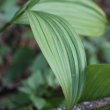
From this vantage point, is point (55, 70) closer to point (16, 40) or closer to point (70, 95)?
point (70, 95)

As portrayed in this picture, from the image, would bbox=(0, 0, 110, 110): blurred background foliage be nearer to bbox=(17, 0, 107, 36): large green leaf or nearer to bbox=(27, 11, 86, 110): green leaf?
bbox=(17, 0, 107, 36): large green leaf

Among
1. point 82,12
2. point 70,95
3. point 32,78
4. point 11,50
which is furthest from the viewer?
point 11,50

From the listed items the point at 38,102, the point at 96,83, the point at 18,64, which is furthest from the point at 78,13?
the point at 18,64

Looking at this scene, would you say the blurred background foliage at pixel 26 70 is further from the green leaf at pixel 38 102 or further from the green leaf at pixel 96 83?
the green leaf at pixel 96 83

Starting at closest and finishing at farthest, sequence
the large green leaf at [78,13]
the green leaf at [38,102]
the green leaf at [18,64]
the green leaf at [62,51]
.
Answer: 1. the green leaf at [62,51]
2. the large green leaf at [78,13]
3. the green leaf at [38,102]
4. the green leaf at [18,64]

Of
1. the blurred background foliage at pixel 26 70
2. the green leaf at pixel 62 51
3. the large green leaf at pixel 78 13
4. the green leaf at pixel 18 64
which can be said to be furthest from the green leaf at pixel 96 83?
the green leaf at pixel 18 64

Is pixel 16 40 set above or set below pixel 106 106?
below

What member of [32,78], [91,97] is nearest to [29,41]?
[32,78]
